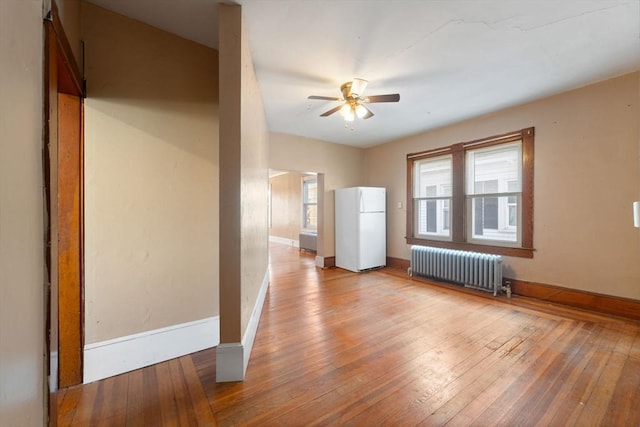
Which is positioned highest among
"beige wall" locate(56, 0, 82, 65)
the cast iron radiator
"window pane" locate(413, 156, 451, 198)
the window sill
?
"beige wall" locate(56, 0, 82, 65)

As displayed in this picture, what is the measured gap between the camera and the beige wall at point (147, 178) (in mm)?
1791

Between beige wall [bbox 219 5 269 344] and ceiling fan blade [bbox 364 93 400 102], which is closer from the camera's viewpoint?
beige wall [bbox 219 5 269 344]

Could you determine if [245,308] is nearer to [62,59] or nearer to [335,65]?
[62,59]

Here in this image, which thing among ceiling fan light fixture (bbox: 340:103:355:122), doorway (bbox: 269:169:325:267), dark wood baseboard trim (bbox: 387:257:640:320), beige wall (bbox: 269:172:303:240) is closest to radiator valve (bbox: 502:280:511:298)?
dark wood baseboard trim (bbox: 387:257:640:320)

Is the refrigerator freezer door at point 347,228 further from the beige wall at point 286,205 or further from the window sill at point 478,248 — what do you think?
the beige wall at point 286,205

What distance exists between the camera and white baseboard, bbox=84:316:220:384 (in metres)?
1.75

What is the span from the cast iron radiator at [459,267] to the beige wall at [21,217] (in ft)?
14.3

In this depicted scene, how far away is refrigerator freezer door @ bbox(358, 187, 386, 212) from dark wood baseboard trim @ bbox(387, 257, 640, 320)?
93.2 inches

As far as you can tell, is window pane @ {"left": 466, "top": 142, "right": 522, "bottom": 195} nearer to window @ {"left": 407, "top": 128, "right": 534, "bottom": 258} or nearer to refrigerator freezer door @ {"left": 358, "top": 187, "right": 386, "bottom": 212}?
window @ {"left": 407, "top": 128, "right": 534, "bottom": 258}

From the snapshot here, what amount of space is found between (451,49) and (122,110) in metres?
2.81

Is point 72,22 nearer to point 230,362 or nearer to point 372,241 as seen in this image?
point 230,362

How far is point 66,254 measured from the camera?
167 centimetres

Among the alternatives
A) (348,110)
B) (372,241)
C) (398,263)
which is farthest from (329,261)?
(348,110)

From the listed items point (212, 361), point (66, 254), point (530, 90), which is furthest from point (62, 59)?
point (530, 90)
